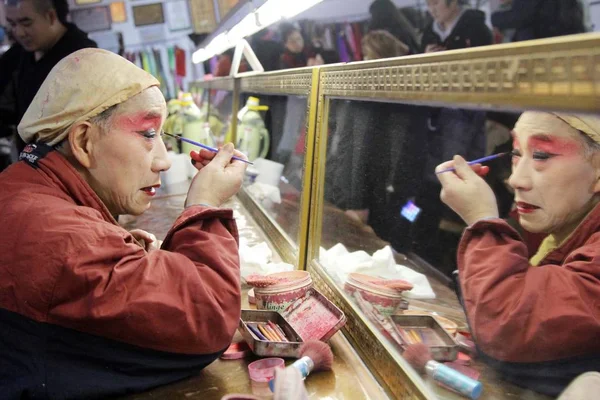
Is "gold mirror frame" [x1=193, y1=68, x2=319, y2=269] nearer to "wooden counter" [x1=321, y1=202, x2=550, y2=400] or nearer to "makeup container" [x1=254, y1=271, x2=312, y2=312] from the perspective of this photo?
"wooden counter" [x1=321, y1=202, x2=550, y2=400]

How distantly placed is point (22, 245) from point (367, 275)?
2.75ft

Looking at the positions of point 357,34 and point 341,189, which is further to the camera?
point 357,34

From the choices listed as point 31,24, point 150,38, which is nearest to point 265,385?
point 31,24

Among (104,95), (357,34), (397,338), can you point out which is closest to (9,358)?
(104,95)

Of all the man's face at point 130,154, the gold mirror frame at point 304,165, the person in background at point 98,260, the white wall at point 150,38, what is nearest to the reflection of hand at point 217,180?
the person in background at point 98,260

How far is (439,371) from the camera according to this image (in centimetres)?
92

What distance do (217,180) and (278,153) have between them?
132 cm

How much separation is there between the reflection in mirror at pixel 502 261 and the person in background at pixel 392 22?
223 centimetres

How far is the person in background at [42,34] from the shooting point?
2789 mm

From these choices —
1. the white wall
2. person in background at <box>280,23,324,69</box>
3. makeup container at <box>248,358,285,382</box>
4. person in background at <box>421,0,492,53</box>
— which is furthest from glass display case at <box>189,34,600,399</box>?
the white wall

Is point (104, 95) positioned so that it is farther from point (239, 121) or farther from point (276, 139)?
point (239, 121)

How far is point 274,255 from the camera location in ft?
6.31

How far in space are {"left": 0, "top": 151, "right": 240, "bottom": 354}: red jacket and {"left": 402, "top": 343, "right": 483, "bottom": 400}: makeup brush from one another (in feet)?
1.28

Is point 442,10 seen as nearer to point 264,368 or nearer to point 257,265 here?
point 257,265
